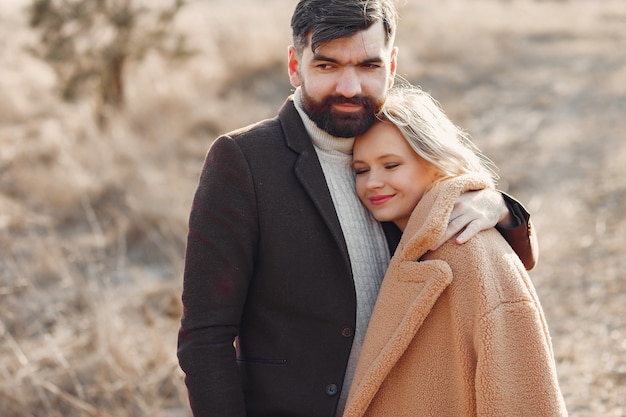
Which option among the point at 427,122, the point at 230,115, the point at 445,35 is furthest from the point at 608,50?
the point at 427,122

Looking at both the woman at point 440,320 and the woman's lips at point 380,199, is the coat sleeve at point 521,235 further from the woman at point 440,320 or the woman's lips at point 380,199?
the woman's lips at point 380,199

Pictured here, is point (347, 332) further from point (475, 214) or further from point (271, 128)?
point (271, 128)

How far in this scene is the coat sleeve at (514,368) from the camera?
1839mm

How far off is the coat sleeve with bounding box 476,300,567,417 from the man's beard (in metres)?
0.69

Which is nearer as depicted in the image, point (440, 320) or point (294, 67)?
point (440, 320)

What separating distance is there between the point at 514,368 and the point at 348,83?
3.03ft

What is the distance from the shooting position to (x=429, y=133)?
7.32 feet

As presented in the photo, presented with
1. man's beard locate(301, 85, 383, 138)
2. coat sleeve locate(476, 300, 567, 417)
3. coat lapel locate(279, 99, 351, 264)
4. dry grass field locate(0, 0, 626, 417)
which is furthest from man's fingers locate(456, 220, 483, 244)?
dry grass field locate(0, 0, 626, 417)

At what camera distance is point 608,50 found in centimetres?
1512

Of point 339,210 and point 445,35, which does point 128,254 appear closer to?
point 339,210

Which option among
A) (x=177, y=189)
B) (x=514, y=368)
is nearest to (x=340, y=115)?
(x=514, y=368)

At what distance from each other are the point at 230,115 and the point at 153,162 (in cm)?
186

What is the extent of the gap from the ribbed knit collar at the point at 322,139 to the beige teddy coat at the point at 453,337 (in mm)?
339

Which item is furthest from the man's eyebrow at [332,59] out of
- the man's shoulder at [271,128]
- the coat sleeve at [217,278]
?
the coat sleeve at [217,278]
